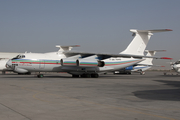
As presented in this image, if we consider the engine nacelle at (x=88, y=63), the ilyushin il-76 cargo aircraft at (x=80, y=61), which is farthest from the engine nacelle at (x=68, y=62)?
the engine nacelle at (x=88, y=63)

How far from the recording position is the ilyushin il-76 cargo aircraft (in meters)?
19.8

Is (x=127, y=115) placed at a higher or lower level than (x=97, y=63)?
lower

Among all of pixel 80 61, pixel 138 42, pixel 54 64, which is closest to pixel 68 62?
pixel 80 61

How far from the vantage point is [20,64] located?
1956cm

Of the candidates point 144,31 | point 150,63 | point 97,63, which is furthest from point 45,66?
point 150,63

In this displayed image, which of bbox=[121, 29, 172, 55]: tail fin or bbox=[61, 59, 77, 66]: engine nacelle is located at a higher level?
bbox=[121, 29, 172, 55]: tail fin

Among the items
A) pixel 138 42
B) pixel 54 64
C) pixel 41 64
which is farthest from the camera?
pixel 138 42

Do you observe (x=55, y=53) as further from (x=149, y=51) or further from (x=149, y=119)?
(x=149, y=51)

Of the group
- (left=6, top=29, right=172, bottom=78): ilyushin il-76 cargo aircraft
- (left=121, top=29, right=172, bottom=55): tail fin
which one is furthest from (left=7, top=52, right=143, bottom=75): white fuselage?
(left=121, top=29, right=172, bottom=55): tail fin

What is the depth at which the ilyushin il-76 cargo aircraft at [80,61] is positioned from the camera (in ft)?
64.8

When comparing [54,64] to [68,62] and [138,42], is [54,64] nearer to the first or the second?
[68,62]

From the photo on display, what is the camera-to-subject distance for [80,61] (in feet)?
66.5

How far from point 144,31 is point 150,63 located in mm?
13721

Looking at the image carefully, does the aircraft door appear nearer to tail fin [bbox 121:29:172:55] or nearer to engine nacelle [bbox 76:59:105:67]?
engine nacelle [bbox 76:59:105:67]
